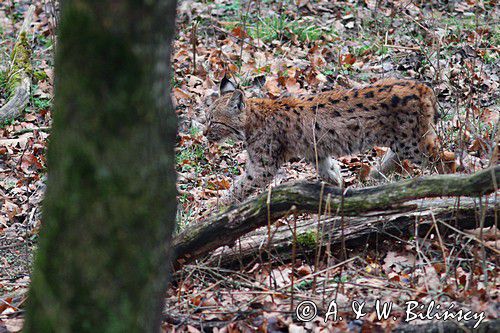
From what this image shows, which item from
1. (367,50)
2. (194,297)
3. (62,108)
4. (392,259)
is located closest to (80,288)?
(62,108)

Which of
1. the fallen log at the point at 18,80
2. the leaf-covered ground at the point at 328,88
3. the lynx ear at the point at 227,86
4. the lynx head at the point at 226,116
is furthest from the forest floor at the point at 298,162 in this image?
the lynx ear at the point at 227,86

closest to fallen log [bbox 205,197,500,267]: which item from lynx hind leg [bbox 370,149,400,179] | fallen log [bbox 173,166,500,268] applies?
fallen log [bbox 173,166,500,268]

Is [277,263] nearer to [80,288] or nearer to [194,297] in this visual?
[194,297]

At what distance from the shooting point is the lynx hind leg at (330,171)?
7742 millimetres

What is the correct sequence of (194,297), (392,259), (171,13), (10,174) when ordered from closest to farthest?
(171,13), (194,297), (392,259), (10,174)

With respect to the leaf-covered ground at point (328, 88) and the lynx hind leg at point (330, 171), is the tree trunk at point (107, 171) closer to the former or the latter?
the leaf-covered ground at point (328, 88)

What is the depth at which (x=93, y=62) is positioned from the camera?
2488 millimetres

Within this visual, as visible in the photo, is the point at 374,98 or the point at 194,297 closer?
the point at 194,297

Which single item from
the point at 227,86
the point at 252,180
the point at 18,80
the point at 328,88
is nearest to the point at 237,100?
the point at 227,86

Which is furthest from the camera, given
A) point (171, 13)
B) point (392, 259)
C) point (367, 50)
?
point (367, 50)

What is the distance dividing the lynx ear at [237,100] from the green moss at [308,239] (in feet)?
10.5

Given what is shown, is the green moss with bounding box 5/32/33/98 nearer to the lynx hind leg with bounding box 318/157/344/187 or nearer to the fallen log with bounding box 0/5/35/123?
the fallen log with bounding box 0/5/35/123

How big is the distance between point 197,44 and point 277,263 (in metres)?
6.82

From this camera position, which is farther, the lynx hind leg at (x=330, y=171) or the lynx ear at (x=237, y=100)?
the lynx ear at (x=237, y=100)
